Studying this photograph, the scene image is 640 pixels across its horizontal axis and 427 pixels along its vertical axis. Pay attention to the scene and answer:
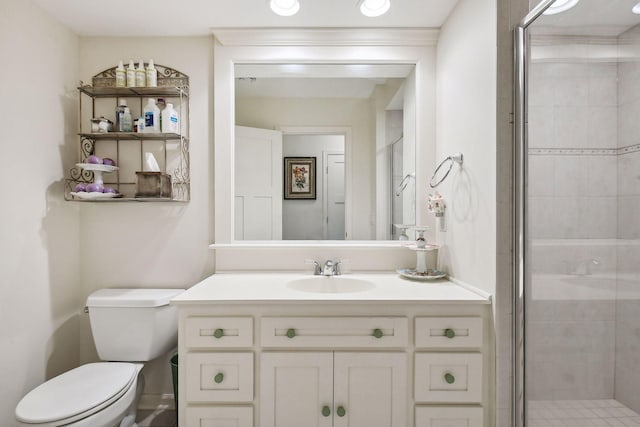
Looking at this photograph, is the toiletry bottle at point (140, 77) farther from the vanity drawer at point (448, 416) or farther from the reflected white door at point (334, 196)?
the vanity drawer at point (448, 416)

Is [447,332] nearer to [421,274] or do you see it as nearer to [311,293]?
[421,274]

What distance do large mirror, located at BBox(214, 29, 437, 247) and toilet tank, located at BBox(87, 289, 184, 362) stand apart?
0.48 meters

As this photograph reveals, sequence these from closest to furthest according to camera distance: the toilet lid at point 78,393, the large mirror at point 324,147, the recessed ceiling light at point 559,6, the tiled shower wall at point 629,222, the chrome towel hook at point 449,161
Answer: the tiled shower wall at point 629,222, the recessed ceiling light at point 559,6, the toilet lid at point 78,393, the chrome towel hook at point 449,161, the large mirror at point 324,147

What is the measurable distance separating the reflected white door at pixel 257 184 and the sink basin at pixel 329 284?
33 centimetres

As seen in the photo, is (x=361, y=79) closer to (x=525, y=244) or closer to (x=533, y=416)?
(x=525, y=244)

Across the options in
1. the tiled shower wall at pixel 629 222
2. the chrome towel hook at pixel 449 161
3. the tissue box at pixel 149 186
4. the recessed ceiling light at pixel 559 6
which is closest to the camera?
the tiled shower wall at pixel 629 222

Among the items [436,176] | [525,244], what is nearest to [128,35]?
[436,176]

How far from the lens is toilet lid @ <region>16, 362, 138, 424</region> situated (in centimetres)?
119

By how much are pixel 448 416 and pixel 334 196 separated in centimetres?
116

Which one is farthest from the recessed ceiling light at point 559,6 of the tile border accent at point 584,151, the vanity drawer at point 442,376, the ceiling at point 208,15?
the vanity drawer at point 442,376

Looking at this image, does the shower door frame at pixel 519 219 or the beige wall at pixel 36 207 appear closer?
the shower door frame at pixel 519 219

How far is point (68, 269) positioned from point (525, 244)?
7.28 ft

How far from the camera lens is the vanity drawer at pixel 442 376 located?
1316 millimetres

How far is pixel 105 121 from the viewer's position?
174 cm
